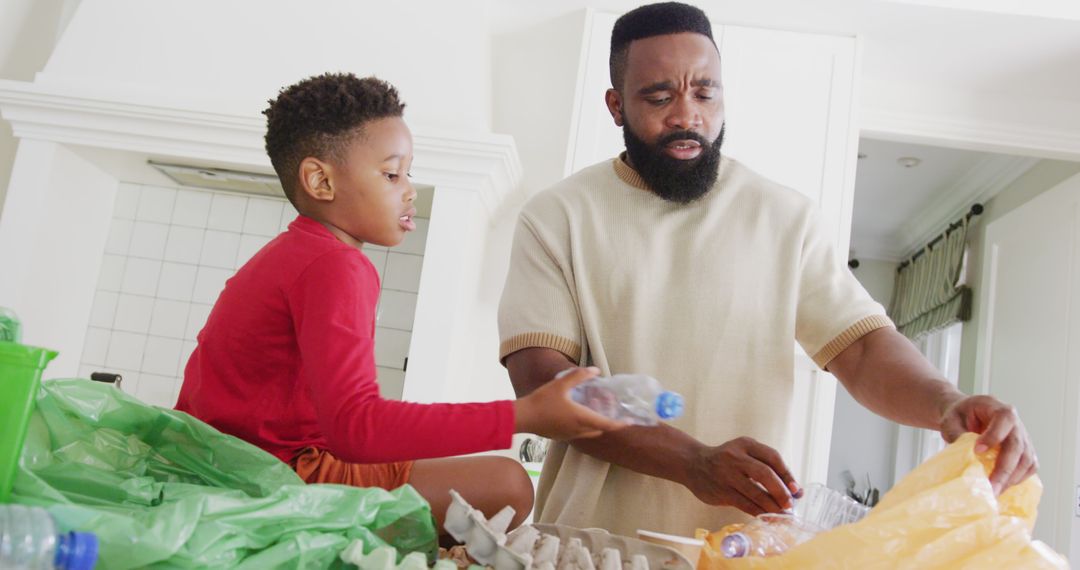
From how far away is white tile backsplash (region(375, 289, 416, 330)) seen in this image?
3.16 m

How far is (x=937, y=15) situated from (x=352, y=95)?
250 centimetres

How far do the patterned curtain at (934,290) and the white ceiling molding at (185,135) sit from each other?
3.37 m

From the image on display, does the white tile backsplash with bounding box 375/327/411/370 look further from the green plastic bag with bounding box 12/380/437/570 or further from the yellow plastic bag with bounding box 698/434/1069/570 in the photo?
the yellow plastic bag with bounding box 698/434/1069/570

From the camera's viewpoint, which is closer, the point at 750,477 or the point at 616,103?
the point at 750,477

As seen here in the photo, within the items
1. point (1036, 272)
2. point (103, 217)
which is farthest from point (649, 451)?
point (1036, 272)

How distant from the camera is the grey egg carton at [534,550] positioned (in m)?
0.79

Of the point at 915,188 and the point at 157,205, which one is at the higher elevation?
the point at 915,188

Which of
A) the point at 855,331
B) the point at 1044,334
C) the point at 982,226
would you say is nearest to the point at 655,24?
the point at 855,331

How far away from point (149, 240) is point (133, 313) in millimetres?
254

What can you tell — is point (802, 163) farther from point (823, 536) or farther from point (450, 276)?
point (823, 536)

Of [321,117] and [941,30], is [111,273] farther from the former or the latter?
[941,30]

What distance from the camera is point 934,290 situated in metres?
5.73

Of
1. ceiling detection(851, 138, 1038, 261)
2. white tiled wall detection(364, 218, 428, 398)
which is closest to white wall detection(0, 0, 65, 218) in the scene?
white tiled wall detection(364, 218, 428, 398)

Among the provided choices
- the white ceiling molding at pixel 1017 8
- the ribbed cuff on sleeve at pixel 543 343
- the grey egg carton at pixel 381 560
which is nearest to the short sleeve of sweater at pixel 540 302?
the ribbed cuff on sleeve at pixel 543 343
